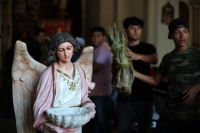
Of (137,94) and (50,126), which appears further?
(137,94)

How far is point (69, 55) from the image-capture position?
2.71 m

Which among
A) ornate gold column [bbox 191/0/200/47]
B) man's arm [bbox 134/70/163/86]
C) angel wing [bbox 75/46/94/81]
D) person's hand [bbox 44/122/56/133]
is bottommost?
person's hand [bbox 44/122/56/133]

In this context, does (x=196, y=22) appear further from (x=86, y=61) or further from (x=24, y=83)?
(x=24, y=83)

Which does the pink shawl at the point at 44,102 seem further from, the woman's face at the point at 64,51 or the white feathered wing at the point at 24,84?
the white feathered wing at the point at 24,84

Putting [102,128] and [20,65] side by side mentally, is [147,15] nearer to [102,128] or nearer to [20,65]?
[102,128]

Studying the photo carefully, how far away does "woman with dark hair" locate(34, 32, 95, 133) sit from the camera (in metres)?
2.64

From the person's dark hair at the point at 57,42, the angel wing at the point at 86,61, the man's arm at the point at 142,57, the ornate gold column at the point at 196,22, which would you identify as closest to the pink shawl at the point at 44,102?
the person's dark hair at the point at 57,42

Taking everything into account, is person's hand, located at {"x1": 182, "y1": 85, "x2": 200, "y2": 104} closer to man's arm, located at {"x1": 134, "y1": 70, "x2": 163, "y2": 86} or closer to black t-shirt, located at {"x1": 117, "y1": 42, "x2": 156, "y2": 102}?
man's arm, located at {"x1": 134, "y1": 70, "x2": 163, "y2": 86}

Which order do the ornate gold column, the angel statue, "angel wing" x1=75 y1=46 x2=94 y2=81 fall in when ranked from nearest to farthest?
1. the angel statue
2. "angel wing" x1=75 y1=46 x2=94 y2=81
3. the ornate gold column

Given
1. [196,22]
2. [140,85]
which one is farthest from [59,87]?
[196,22]

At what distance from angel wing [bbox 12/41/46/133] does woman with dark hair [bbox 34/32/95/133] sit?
331 millimetres

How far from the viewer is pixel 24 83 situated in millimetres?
3076

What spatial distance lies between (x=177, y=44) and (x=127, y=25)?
759 millimetres

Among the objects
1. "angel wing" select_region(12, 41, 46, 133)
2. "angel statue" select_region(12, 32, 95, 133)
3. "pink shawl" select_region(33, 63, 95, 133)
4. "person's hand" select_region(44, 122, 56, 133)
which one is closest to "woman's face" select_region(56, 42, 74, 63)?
"angel statue" select_region(12, 32, 95, 133)
